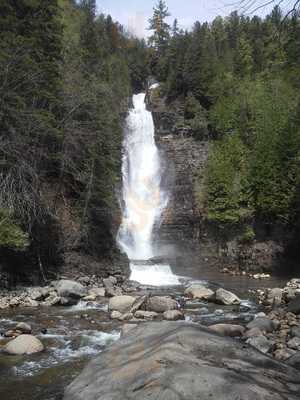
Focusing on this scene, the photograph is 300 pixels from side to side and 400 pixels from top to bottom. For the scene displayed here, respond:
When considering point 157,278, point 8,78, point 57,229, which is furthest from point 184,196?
point 8,78

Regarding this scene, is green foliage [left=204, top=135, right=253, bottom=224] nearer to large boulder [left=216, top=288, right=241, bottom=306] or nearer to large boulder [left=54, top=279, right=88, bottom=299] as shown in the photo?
large boulder [left=216, top=288, right=241, bottom=306]

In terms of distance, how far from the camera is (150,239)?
27.3 m

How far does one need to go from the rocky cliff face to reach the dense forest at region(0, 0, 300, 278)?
0.78m

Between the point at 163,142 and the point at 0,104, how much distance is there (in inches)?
783

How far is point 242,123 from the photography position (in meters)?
32.8

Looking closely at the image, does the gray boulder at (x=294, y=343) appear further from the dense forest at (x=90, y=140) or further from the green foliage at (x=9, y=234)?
the green foliage at (x=9, y=234)

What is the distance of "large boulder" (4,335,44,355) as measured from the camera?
8195 millimetres

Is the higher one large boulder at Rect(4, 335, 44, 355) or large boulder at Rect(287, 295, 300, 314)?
large boulder at Rect(4, 335, 44, 355)

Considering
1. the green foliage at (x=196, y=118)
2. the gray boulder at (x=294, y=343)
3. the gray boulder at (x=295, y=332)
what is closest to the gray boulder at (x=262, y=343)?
the gray boulder at (x=294, y=343)

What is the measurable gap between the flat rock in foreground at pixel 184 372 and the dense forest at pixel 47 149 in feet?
29.3

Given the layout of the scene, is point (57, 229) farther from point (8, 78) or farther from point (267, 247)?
point (267, 247)

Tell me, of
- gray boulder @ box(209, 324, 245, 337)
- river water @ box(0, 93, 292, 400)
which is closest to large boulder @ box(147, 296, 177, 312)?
river water @ box(0, 93, 292, 400)

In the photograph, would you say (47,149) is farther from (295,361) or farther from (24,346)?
(295,361)

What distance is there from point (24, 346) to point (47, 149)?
10.1 m
